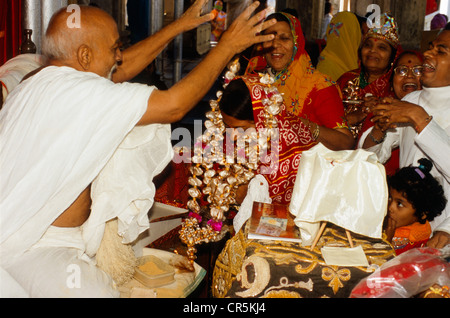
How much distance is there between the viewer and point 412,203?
2416 mm

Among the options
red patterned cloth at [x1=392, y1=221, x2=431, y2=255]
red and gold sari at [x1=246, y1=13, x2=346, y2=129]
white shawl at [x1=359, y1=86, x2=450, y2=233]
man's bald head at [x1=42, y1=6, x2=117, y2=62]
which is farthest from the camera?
red and gold sari at [x1=246, y1=13, x2=346, y2=129]

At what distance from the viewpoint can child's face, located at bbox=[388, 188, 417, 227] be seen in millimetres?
2443

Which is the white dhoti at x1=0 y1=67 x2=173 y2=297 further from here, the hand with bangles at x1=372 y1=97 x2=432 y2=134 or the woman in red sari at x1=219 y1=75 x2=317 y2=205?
the hand with bangles at x1=372 y1=97 x2=432 y2=134

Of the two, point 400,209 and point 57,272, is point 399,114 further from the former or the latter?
point 57,272

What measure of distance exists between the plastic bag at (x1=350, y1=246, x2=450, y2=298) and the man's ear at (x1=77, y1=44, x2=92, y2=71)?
137 centimetres

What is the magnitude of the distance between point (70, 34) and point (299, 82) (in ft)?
5.88

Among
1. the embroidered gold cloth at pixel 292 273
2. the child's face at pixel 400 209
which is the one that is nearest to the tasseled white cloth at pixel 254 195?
the embroidered gold cloth at pixel 292 273

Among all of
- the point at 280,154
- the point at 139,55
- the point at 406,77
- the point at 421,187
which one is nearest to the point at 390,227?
the point at 421,187

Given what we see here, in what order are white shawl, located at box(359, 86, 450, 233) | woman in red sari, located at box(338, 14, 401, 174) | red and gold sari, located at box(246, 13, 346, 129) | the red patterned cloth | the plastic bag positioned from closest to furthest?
the plastic bag
white shawl, located at box(359, 86, 450, 233)
the red patterned cloth
red and gold sari, located at box(246, 13, 346, 129)
woman in red sari, located at box(338, 14, 401, 174)

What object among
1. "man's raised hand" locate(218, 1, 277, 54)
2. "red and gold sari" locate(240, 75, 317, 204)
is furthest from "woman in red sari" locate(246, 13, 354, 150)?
"man's raised hand" locate(218, 1, 277, 54)

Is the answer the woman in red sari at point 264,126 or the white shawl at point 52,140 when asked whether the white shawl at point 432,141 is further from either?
the white shawl at point 52,140

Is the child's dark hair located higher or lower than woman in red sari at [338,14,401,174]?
lower

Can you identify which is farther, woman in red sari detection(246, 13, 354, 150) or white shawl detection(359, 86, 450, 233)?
woman in red sari detection(246, 13, 354, 150)
